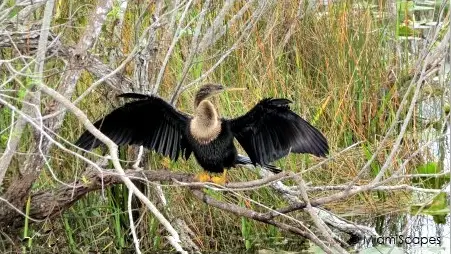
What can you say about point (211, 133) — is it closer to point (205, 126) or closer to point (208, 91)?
point (205, 126)

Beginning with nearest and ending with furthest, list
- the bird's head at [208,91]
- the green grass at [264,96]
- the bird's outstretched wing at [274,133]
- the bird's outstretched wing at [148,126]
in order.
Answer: the bird's outstretched wing at [274,133] < the bird's outstretched wing at [148,126] < the bird's head at [208,91] < the green grass at [264,96]

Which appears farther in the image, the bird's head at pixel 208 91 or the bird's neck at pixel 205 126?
the bird's head at pixel 208 91

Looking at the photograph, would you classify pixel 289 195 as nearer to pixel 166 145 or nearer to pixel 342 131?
pixel 166 145

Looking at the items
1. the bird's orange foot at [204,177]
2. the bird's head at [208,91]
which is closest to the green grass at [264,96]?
the bird's head at [208,91]

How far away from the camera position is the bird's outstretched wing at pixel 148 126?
156 inches

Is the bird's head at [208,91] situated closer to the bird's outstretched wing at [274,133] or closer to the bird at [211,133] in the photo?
the bird at [211,133]

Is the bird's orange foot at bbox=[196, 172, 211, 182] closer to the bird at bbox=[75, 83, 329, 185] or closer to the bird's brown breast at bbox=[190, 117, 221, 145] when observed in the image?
the bird at bbox=[75, 83, 329, 185]

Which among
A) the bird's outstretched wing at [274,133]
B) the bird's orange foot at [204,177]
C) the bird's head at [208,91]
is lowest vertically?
the bird's orange foot at [204,177]

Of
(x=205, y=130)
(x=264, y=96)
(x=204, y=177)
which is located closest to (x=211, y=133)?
(x=205, y=130)

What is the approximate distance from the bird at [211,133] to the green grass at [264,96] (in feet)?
1.31

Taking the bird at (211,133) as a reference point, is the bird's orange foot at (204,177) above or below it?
below

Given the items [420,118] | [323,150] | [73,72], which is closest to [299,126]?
[323,150]

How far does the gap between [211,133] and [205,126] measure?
44 millimetres

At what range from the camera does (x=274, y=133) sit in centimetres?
399
